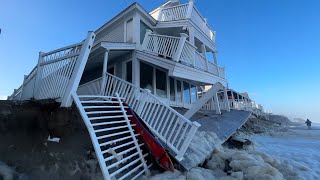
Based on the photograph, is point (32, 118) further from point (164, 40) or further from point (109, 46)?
point (164, 40)

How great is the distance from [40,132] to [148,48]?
6.21m

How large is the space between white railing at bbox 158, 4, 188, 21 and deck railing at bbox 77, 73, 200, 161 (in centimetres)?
591

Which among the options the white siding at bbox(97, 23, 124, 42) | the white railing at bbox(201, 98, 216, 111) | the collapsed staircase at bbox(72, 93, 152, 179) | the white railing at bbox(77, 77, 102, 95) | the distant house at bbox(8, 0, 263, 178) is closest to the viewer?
the collapsed staircase at bbox(72, 93, 152, 179)

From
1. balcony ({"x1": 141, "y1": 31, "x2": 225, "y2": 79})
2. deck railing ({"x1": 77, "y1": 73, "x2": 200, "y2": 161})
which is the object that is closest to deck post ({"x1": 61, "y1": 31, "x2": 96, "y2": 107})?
deck railing ({"x1": 77, "y1": 73, "x2": 200, "y2": 161})

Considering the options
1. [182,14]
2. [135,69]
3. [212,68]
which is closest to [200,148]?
[135,69]

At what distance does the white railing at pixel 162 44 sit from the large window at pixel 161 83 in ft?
6.80

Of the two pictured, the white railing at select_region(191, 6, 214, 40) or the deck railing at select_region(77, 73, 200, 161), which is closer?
the deck railing at select_region(77, 73, 200, 161)

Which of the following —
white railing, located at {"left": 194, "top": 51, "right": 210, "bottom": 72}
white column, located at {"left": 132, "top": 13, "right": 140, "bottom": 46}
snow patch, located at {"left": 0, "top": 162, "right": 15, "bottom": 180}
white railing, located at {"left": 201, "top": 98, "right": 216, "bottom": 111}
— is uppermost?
white column, located at {"left": 132, "top": 13, "right": 140, "bottom": 46}

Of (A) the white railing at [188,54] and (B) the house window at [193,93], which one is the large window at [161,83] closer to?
(A) the white railing at [188,54]

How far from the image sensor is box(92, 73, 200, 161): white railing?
4.91 meters

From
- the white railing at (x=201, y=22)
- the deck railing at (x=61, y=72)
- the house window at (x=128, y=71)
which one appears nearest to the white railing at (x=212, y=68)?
the white railing at (x=201, y=22)

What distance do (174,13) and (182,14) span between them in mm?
594

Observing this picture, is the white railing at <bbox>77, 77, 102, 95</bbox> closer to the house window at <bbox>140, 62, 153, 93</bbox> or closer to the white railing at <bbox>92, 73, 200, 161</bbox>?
the white railing at <bbox>92, 73, 200, 161</bbox>

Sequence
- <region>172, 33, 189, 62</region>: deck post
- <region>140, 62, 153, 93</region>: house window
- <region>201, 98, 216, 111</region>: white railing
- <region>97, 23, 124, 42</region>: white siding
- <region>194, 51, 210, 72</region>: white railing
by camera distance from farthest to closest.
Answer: <region>201, 98, 216, 111</region>: white railing, <region>97, 23, 124, 42</region>: white siding, <region>140, 62, 153, 93</region>: house window, <region>194, 51, 210, 72</region>: white railing, <region>172, 33, 189, 62</region>: deck post
